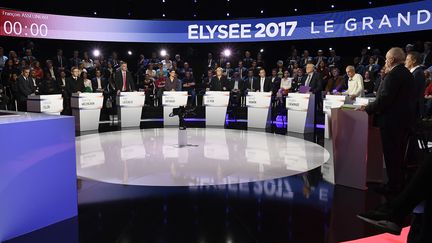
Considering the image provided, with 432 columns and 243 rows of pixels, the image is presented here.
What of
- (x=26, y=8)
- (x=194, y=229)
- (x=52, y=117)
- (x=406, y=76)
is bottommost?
(x=194, y=229)

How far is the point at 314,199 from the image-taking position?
4062mm

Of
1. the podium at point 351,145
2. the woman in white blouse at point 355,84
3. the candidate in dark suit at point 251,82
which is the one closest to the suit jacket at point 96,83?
the candidate in dark suit at point 251,82

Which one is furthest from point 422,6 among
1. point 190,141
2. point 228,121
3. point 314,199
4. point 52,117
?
point 52,117

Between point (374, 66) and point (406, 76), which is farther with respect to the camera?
point (374, 66)

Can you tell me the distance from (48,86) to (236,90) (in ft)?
16.8

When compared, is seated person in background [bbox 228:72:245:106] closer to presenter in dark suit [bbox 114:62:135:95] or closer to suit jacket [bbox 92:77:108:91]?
presenter in dark suit [bbox 114:62:135:95]

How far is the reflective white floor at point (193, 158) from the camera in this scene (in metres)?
5.01

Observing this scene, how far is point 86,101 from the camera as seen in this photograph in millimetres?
9383

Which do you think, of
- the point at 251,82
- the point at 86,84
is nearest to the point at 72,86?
the point at 86,84

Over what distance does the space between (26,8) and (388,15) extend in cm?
1187

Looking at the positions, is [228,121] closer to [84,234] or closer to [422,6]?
[422,6]

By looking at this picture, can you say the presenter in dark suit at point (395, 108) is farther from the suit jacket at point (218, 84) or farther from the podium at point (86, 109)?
the suit jacket at point (218, 84)

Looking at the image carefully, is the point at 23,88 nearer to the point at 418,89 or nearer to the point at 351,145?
the point at 351,145

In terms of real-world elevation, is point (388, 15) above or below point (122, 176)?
above
